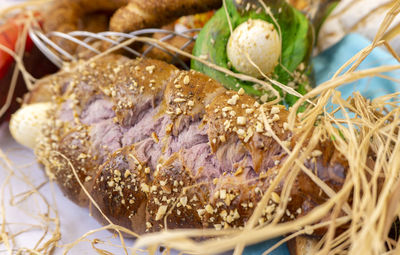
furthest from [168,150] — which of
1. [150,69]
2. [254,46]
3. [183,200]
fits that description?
[254,46]

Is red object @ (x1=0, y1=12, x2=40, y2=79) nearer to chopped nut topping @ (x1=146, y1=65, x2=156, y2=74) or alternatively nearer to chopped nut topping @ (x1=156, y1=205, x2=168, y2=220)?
chopped nut topping @ (x1=146, y1=65, x2=156, y2=74)

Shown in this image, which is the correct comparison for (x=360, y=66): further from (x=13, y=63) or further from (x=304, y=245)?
(x=13, y=63)

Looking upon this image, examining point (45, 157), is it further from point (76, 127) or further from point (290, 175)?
point (290, 175)

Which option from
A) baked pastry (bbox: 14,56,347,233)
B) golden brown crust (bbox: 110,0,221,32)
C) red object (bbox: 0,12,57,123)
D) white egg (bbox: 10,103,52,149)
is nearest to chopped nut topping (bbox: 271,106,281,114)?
baked pastry (bbox: 14,56,347,233)

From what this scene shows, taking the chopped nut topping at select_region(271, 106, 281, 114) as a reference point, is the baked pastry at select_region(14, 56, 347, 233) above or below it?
below

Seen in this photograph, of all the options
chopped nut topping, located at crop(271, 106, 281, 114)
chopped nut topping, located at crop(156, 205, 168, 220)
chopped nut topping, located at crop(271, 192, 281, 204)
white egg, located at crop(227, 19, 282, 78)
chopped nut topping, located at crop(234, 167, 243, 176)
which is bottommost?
chopped nut topping, located at crop(156, 205, 168, 220)

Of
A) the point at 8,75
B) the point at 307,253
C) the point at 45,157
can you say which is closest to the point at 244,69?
the point at 307,253
